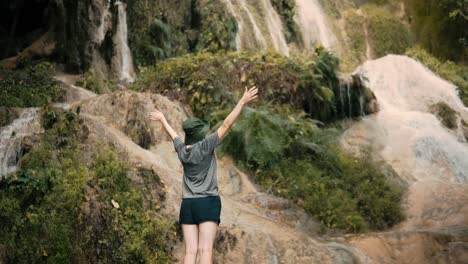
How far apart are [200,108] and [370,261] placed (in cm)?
615

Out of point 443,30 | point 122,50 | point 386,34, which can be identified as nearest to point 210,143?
point 122,50

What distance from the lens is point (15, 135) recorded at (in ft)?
39.2

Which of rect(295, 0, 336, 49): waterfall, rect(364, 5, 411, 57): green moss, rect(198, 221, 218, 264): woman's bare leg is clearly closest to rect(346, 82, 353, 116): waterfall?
rect(295, 0, 336, 49): waterfall

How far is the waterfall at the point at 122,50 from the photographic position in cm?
1981

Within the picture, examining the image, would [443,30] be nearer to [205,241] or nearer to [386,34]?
[386,34]

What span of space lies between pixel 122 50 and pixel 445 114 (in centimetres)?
960

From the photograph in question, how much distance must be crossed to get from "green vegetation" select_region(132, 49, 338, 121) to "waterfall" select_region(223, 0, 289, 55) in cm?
522

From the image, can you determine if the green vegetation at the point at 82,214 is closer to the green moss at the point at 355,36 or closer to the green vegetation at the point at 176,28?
the green vegetation at the point at 176,28

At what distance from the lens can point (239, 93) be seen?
16.0 m

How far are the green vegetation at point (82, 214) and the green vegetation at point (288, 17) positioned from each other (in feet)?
54.6

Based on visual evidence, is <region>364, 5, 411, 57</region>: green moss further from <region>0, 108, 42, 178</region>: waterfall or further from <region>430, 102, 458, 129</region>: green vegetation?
<region>0, 108, 42, 178</region>: waterfall

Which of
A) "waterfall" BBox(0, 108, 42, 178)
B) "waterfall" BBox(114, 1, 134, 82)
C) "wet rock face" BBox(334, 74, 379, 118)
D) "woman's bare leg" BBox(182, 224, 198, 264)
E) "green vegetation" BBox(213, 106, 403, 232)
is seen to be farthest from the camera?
"waterfall" BBox(114, 1, 134, 82)

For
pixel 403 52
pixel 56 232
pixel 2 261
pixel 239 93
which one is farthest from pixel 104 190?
pixel 403 52

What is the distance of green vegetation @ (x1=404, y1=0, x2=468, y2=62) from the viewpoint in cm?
2897
